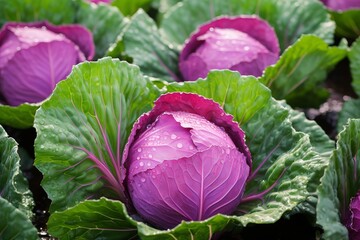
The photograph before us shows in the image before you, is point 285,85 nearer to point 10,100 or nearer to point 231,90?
point 231,90

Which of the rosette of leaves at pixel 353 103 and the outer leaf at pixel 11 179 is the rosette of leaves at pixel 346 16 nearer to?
the rosette of leaves at pixel 353 103

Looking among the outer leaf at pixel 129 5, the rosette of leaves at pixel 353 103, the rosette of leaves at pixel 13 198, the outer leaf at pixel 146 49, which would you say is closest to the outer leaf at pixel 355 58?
the rosette of leaves at pixel 353 103

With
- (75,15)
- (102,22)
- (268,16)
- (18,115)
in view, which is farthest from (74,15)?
(268,16)

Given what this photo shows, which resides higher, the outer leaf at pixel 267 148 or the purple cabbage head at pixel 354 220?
the outer leaf at pixel 267 148

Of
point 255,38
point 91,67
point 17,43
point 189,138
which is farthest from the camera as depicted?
point 255,38

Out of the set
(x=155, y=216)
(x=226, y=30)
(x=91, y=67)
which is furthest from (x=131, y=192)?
(x=226, y=30)

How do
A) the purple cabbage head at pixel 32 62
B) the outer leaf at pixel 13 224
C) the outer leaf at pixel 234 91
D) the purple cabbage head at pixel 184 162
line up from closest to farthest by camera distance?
the outer leaf at pixel 13 224 → the purple cabbage head at pixel 184 162 → the outer leaf at pixel 234 91 → the purple cabbage head at pixel 32 62

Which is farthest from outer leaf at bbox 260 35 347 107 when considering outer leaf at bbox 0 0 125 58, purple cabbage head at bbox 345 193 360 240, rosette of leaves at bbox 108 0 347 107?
outer leaf at bbox 0 0 125 58
